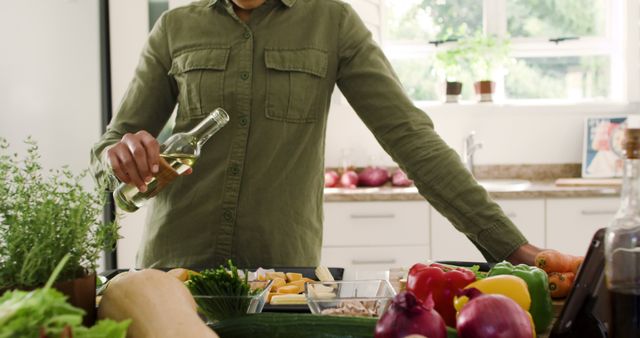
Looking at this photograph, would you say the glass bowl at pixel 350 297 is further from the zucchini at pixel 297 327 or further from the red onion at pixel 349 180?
the red onion at pixel 349 180

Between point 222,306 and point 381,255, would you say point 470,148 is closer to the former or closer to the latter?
point 381,255

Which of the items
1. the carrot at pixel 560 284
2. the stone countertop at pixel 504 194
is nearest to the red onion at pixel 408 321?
the carrot at pixel 560 284

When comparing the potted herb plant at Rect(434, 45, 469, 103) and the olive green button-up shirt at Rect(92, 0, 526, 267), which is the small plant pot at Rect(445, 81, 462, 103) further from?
the olive green button-up shirt at Rect(92, 0, 526, 267)

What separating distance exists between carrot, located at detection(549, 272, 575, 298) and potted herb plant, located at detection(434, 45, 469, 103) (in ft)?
8.49

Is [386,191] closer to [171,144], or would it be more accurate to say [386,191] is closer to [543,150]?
[543,150]

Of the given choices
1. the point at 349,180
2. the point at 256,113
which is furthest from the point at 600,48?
the point at 256,113

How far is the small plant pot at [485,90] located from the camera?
3672 mm

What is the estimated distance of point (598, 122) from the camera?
143 inches

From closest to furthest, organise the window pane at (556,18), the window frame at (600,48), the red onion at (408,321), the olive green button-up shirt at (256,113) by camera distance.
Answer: the red onion at (408,321)
the olive green button-up shirt at (256,113)
the window frame at (600,48)
the window pane at (556,18)

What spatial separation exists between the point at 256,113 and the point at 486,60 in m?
2.21

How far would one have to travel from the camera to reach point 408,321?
74 cm

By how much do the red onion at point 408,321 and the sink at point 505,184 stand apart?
2461mm

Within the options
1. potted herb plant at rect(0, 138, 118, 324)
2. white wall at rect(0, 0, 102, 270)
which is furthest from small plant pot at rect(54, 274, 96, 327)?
white wall at rect(0, 0, 102, 270)

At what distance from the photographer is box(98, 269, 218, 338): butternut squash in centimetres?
81
